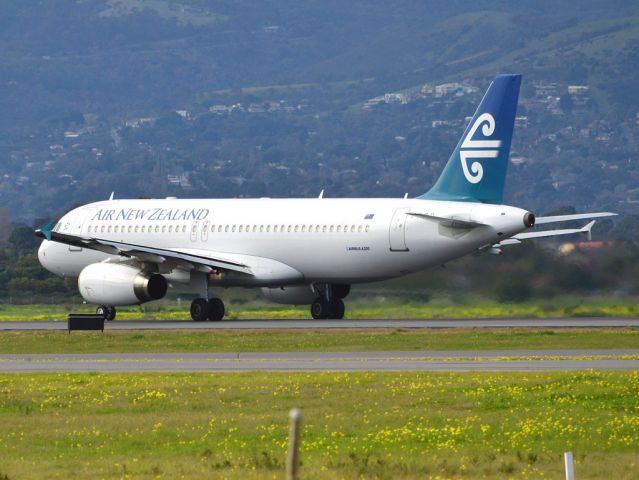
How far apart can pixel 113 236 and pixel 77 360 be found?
69.0 feet

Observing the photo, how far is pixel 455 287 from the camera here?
59281 millimetres

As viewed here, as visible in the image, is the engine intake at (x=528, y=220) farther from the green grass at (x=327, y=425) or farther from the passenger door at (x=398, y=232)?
the green grass at (x=327, y=425)

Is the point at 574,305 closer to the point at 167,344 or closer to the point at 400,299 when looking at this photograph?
the point at 400,299

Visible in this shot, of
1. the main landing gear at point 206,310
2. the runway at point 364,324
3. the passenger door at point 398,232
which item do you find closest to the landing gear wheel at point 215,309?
the main landing gear at point 206,310

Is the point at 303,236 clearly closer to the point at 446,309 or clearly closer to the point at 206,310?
the point at 206,310

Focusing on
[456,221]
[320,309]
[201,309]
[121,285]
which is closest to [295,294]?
[320,309]

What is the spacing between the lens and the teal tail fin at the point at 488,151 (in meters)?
55.4

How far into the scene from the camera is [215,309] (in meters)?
59.4

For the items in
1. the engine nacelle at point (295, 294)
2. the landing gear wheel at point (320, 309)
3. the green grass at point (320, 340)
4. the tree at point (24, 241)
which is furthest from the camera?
the tree at point (24, 241)

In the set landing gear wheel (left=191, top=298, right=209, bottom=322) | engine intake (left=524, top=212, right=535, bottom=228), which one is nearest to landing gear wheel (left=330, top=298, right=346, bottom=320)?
landing gear wheel (left=191, top=298, right=209, bottom=322)

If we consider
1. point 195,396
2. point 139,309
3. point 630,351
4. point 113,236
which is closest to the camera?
point 195,396

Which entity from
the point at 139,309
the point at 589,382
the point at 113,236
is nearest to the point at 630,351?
the point at 589,382

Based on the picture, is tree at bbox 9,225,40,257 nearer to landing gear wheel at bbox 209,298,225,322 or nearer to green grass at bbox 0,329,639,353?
landing gear wheel at bbox 209,298,225,322

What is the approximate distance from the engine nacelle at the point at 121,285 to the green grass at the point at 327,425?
73.2ft
